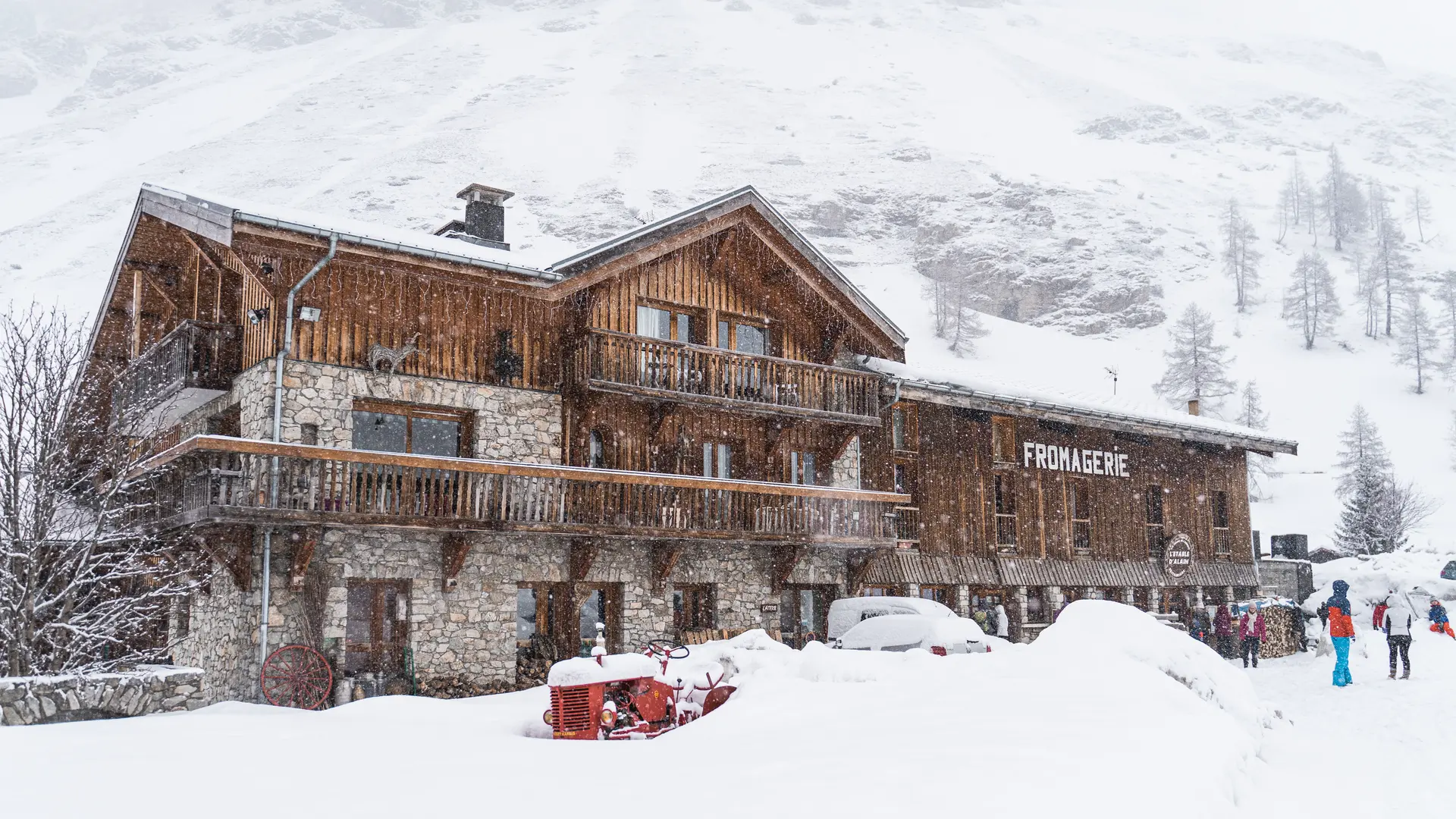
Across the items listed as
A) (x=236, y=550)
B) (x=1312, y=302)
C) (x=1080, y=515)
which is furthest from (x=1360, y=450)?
(x=236, y=550)

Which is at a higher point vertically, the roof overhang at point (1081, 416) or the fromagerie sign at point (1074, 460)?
the roof overhang at point (1081, 416)

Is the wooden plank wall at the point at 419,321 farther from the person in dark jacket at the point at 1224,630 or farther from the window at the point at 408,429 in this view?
the person in dark jacket at the point at 1224,630

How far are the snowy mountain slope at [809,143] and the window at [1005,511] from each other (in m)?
28.9

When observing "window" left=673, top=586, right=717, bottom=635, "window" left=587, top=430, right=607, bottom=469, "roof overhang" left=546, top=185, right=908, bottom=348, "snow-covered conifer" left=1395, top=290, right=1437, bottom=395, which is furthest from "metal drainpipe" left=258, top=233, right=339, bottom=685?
"snow-covered conifer" left=1395, top=290, right=1437, bottom=395

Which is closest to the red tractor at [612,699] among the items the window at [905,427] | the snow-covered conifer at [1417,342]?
the window at [905,427]

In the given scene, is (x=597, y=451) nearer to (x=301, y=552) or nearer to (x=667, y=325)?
(x=667, y=325)

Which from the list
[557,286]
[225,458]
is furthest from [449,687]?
[557,286]

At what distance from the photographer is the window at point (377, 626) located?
1678cm

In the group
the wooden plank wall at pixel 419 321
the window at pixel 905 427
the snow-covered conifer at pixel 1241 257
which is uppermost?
the snow-covered conifer at pixel 1241 257

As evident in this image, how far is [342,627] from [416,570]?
140cm

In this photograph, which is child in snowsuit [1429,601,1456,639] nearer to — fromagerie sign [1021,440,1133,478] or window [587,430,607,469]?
fromagerie sign [1021,440,1133,478]

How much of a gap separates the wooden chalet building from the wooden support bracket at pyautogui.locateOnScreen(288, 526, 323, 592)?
5 cm

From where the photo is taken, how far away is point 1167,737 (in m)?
8.84

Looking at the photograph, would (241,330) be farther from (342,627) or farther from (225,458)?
(342,627)
